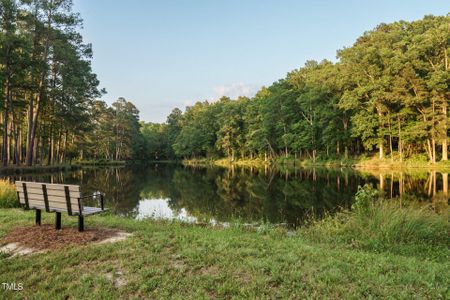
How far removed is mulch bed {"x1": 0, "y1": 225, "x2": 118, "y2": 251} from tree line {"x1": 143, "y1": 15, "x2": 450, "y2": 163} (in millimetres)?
34527

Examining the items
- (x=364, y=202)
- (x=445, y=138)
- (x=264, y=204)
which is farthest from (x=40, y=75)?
(x=445, y=138)

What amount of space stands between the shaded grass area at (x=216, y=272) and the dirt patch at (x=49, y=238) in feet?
1.34

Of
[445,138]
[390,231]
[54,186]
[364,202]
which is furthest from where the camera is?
[445,138]

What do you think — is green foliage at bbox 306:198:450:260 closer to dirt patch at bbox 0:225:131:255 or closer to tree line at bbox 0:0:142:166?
dirt patch at bbox 0:225:131:255

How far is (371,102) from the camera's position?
3591 centimetres

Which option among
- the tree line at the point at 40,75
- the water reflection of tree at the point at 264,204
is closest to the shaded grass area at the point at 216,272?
the water reflection of tree at the point at 264,204

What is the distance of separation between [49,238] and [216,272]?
12.4ft

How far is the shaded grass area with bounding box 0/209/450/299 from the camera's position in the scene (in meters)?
3.87

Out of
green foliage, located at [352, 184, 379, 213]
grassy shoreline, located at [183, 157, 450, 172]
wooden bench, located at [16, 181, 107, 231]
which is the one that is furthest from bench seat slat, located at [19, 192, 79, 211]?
grassy shoreline, located at [183, 157, 450, 172]

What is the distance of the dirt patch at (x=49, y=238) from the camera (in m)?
5.85

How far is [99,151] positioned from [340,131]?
5109 cm

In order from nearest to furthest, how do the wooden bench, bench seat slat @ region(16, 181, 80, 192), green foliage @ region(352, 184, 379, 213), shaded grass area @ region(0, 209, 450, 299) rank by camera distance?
shaded grass area @ region(0, 209, 450, 299), bench seat slat @ region(16, 181, 80, 192), the wooden bench, green foliage @ region(352, 184, 379, 213)

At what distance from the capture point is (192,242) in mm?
5758

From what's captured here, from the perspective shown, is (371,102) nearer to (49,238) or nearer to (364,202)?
(364,202)
